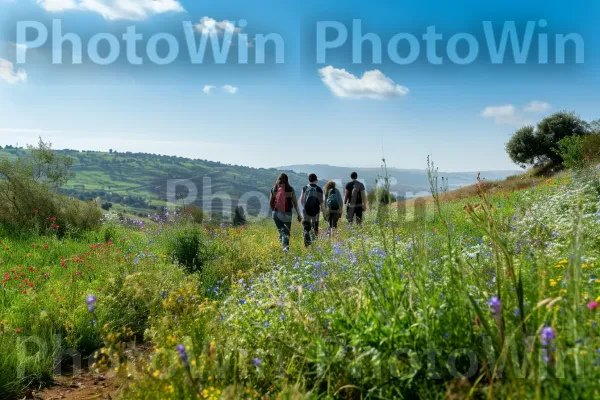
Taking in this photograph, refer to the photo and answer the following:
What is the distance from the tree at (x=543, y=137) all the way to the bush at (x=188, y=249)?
33.3 metres

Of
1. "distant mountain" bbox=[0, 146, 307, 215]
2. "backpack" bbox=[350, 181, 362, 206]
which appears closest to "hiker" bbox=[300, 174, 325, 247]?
"backpack" bbox=[350, 181, 362, 206]

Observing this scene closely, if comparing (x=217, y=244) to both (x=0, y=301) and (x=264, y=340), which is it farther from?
(x=264, y=340)

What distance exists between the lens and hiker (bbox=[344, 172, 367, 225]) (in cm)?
1141

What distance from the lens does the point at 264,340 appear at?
3.54m

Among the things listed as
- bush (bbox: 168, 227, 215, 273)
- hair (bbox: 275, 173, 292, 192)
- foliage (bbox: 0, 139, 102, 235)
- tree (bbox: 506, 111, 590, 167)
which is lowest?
bush (bbox: 168, 227, 215, 273)

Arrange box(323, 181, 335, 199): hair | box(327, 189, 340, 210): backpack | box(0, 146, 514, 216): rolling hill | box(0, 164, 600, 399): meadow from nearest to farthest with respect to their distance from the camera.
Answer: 1. box(0, 164, 600, 399): meadow
2. box(327, 189, 340, 210): backpack
3. box(323, 181, 335, 199): hair
4. box(0, 146, 514, 216): rolling hill

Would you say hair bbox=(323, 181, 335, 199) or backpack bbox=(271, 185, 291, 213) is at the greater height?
hair bbox=(323, 181, 335, 199)

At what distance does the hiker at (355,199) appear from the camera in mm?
11406

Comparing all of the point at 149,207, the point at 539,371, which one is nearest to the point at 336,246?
the point at 539,371

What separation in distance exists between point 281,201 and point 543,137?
33.4m

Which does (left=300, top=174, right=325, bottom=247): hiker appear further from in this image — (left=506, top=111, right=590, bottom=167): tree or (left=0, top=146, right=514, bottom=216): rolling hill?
(left=0, top=146, right=514, bottom=216): rolling hill

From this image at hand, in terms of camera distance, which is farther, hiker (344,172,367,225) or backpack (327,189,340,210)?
hiker (344,172,367,225)

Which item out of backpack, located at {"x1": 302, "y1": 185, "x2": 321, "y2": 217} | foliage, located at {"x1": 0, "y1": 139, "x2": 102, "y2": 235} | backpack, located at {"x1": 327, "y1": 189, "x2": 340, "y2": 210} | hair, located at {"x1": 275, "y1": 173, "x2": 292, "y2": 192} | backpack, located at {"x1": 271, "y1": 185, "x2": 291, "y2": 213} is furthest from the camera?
backpack, located at {"x1": 327, "y1": 189, "x2": 340, "y2": 210}

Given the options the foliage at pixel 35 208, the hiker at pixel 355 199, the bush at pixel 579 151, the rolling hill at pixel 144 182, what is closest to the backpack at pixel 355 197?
the hiker at pixel 355 199
